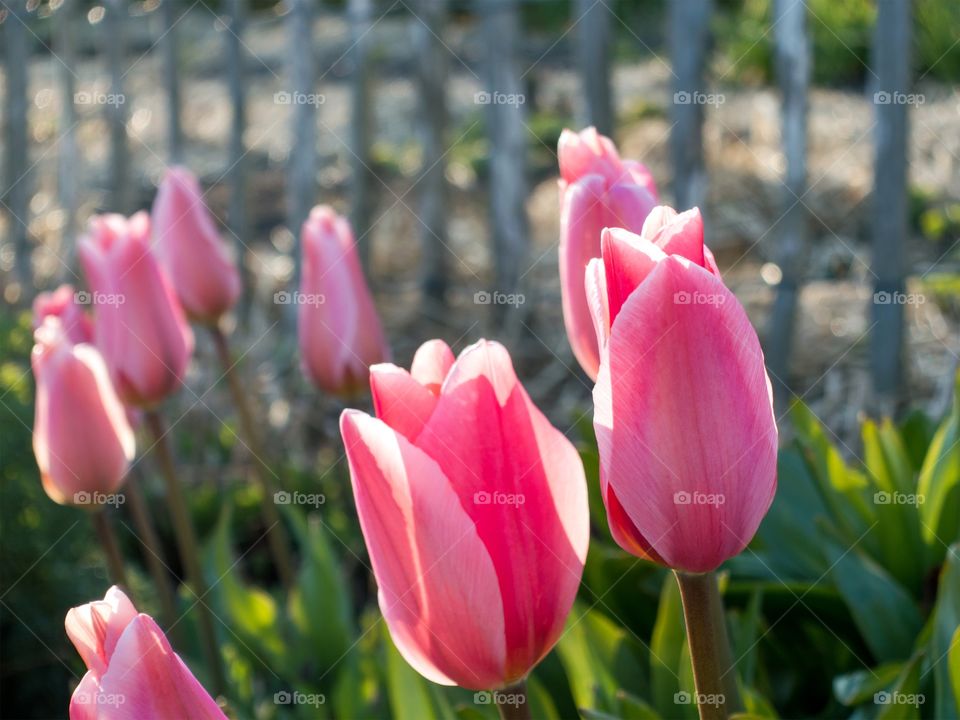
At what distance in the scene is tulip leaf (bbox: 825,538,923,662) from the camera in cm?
134

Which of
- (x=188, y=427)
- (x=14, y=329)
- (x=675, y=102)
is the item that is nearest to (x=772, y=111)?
(x=675, y=102)

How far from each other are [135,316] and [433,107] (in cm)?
231

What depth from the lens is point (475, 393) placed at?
2.54 feet

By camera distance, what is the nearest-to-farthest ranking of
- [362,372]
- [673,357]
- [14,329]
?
1. [673,357]
2. [362,372]
3. [14,329]

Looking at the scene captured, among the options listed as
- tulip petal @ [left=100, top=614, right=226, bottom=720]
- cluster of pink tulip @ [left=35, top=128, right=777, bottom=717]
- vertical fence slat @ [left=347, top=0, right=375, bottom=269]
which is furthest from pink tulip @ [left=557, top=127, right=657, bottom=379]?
vertical fence slat @ [left=347, top=0, right=375, bottom=269]

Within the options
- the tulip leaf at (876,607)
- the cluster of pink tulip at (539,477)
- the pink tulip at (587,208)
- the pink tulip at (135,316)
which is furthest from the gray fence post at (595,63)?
the cluster of pink tulip at (539,477)

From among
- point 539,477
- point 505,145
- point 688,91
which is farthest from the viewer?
point 505,145

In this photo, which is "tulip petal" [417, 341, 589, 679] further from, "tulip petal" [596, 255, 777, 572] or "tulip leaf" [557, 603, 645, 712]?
"tulip leaf" [557, 603, 645, 712]

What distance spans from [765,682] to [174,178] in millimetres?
1218

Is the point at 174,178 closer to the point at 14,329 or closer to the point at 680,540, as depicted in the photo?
the point at 14,329

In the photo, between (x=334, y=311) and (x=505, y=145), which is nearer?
(x=334, y=311)

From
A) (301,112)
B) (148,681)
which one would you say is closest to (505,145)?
(301,112)

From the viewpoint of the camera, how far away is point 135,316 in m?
1.79

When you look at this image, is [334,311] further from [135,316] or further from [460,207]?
[460,207]
